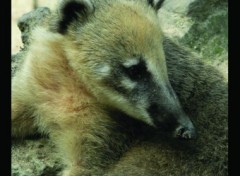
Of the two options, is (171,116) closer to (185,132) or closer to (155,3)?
(185,132)

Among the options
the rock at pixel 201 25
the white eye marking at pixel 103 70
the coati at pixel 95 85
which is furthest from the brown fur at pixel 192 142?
the rock at pixel 201 25

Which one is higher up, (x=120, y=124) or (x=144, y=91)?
(x=144, y=91)

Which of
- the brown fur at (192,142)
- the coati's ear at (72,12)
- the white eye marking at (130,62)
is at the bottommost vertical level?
the brown fur at (192,142)

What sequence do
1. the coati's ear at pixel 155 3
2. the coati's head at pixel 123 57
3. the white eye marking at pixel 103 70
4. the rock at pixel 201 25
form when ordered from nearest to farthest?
1. the coati's head at pixel 123 57
2. the white eye marking at pixel 103 70
3. the coati's ear at pixel 155 3
4. the rock at pixel 201 25

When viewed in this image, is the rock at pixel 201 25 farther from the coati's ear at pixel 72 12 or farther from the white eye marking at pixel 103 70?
the white eye marking at pixel 103 70

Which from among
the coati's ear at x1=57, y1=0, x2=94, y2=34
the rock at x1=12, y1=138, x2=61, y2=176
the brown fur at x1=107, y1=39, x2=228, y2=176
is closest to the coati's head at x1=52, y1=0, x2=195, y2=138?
the coati's ear at x1=57, y1=0, x2=94, y2=34
